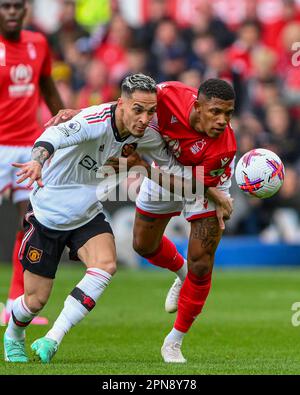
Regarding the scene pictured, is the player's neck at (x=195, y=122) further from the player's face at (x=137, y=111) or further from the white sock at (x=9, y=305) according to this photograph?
the white sock at (x=9, y=305)

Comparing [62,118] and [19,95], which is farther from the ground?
[62,118]

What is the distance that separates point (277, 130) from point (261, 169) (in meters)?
10.0

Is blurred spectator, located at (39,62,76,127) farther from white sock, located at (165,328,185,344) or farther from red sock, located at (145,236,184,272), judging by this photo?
white sock, located at (165,328,185,344)

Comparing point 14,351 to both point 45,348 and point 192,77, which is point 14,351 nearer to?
point 45,348

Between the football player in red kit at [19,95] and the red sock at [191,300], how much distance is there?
2340 millimetres

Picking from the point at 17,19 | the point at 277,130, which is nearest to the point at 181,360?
the point at 17,19

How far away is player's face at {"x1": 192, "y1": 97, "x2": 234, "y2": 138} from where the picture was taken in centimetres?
838

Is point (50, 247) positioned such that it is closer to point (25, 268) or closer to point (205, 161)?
point (25, 268)

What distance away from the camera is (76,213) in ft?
27.3

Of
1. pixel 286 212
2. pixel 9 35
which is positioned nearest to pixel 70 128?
pixel 9 35

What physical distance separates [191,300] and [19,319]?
140 cm

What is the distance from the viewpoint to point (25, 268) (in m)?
8.38

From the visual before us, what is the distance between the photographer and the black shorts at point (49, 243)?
8305mm

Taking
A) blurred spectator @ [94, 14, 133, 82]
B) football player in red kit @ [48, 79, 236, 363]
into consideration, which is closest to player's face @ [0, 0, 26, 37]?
football player in red kit @ [48, 79, 236, 363]
